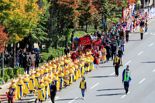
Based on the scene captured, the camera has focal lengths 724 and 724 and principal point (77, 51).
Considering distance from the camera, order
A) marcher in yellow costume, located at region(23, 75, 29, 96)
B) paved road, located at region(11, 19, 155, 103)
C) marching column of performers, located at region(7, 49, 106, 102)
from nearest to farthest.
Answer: marching column of performers, located at region(7, 49, 106, 102), paved road, located at region(11, 19, 155, 103), marcher in yellow costume, located at region(23, 75, 29, 96)

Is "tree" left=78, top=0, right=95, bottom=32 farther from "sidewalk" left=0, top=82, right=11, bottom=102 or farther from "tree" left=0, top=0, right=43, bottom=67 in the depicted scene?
"sidewalk" left=0, top=82, right=11, bottom=102

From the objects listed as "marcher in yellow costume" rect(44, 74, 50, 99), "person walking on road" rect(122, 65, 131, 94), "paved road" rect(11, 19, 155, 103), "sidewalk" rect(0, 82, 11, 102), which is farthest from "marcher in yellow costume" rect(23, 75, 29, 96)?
"person walking on road" rect(122, 65, 131, 94)

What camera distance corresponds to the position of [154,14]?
82875mm

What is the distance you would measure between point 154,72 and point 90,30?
21.5 metres

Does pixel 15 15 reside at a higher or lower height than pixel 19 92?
higher

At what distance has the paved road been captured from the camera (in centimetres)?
4466

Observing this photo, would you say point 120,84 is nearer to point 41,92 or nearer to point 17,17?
point 41,92

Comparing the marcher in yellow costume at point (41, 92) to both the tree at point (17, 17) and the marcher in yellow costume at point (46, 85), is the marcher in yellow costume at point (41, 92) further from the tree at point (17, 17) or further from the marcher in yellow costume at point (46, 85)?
the tree at point (17, 17)

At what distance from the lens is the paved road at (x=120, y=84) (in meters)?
44.7

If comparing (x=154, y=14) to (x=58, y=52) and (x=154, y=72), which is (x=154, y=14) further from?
(x=154, y=72)

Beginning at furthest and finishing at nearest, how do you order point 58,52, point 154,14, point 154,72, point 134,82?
point 154,14 < point 58,52 < point 154,72 < point 134,82

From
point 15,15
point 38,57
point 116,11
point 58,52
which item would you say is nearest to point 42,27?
point 58,52

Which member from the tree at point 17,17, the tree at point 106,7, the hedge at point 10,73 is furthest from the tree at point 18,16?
the tree at point 106,7

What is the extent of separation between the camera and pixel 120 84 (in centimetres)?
4872
